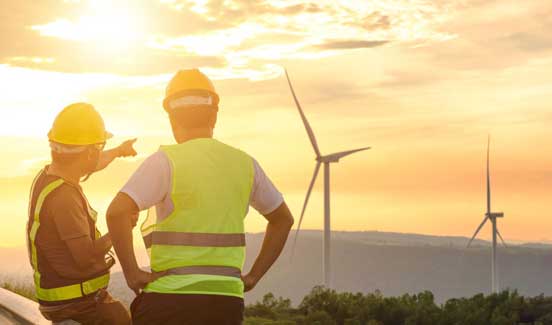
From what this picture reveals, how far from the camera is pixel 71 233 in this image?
6355 millimetres

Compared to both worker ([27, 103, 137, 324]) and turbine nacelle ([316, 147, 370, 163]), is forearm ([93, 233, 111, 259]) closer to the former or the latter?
worker ([27, 103, 137, 324])

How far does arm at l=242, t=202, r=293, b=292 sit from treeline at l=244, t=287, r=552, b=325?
18130 millimetres

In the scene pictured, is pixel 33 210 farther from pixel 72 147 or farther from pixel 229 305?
pixel 229 305

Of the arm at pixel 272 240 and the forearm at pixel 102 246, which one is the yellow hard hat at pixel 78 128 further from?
the arm at pixel 272 240

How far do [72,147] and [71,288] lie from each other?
3.23 ft

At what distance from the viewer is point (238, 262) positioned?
544 cm

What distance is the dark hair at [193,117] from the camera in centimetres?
559

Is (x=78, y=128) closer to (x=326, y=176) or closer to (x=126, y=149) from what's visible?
(x=126, y=149)

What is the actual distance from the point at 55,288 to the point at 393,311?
22.1 m

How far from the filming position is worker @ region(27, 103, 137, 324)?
21.1 feet

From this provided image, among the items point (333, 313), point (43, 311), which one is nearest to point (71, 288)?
point (43, 311)

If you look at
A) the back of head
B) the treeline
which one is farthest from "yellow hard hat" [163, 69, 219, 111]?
the treeline

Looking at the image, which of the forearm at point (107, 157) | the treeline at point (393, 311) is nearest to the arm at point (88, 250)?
the forearm at point (107, 157)

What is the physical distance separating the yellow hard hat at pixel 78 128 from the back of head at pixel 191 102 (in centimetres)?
130
